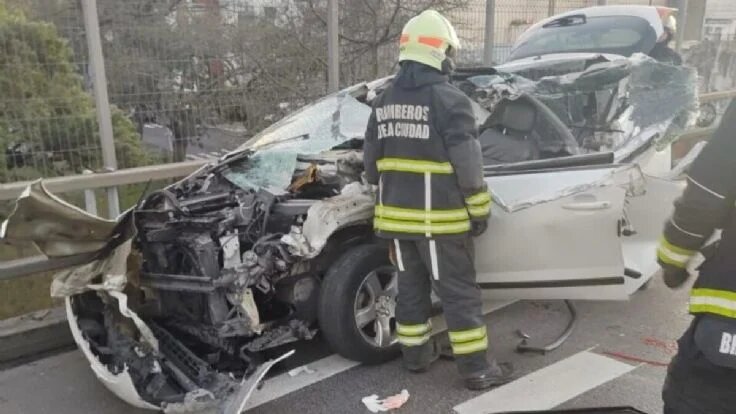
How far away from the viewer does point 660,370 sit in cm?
377

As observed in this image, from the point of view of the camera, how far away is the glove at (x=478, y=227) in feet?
11.5

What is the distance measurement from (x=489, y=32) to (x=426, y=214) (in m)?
5.28

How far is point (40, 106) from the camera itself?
5.02 metres

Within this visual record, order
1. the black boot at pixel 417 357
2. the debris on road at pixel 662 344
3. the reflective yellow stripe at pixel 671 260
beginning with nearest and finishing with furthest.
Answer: the reflective yellow stripe at pixel 671 260, the black boot at pixel 417 357, the debris on road at pixel 662 344

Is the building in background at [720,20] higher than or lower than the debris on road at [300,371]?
higher

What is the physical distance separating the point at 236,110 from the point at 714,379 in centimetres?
498

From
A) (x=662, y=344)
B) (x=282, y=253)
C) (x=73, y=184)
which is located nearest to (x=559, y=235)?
(x=662, y=344)

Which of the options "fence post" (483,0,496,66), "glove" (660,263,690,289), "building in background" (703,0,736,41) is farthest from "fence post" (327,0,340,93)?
"building in background" (703,0,736,41)

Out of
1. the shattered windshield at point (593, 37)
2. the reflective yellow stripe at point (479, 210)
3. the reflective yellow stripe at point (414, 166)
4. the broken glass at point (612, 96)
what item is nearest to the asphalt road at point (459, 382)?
the reflective yellow stripe at point (479, 210)

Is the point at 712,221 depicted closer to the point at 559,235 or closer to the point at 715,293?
the point at 715,293

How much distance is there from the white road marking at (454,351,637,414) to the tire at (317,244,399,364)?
630mm

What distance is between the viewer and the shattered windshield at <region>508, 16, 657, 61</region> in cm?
580

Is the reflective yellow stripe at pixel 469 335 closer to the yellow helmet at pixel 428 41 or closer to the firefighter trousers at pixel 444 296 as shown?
the firefighter trousers at pixel 444 296

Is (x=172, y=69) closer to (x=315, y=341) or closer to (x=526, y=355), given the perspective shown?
(x=315, y=341)
